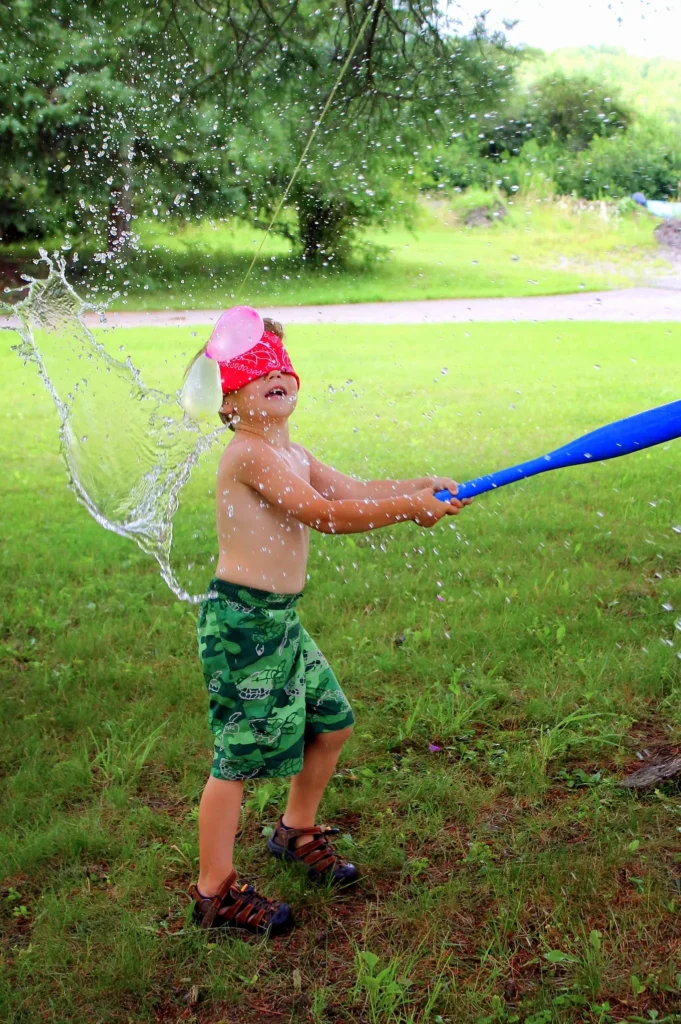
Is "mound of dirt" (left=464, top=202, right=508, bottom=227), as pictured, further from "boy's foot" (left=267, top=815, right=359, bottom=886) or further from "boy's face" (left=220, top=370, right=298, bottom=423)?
"boy's foot" (left=267, top=815, right=359, bottom=886)

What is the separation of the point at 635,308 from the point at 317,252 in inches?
131

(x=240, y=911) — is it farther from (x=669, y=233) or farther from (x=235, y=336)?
(x=669, y=233)

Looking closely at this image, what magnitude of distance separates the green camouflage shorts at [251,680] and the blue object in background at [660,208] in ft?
17.5

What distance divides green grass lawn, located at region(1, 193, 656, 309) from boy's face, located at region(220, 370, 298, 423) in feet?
14.9

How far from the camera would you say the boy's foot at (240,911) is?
2096mm

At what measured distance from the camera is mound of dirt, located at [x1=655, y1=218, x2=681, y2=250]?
7.11 meters

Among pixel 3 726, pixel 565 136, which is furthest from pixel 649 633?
pixel 565 136

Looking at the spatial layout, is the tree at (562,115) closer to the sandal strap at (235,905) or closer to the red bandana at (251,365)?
the red bandana at (251,365)

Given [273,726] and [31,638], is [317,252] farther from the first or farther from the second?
[273,726]

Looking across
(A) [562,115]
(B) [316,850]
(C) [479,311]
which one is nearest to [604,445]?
(B) [316,850]

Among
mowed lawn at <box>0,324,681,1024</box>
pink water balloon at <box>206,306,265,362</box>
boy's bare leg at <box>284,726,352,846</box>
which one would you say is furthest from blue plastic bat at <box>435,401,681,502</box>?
mowed lawn at <box>0,324,681,1024</box>

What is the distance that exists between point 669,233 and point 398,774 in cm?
573

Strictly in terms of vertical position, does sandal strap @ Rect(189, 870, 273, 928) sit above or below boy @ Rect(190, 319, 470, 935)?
below

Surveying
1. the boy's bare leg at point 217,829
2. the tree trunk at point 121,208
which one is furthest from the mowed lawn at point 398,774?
the tree trunk at point 121,208
